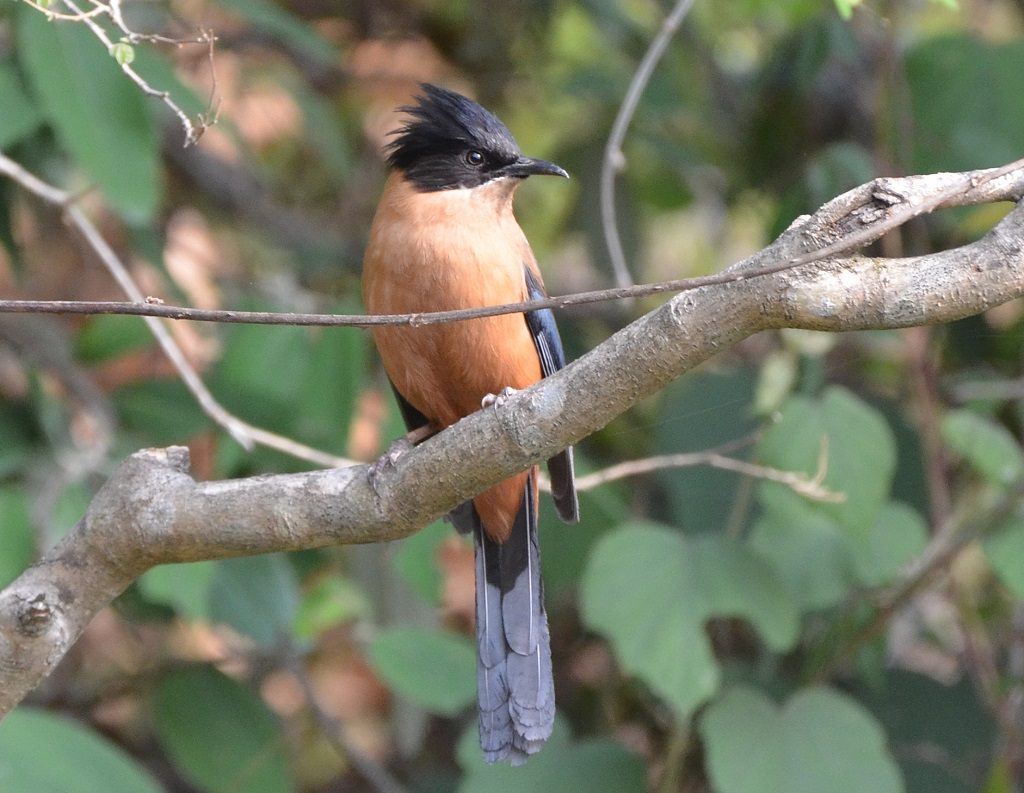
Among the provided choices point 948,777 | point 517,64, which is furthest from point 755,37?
point 948,777

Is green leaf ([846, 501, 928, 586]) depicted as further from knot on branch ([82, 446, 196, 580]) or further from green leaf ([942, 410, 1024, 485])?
knot on branch ([82, 446, 196, 580])

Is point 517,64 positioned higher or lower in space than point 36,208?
higher

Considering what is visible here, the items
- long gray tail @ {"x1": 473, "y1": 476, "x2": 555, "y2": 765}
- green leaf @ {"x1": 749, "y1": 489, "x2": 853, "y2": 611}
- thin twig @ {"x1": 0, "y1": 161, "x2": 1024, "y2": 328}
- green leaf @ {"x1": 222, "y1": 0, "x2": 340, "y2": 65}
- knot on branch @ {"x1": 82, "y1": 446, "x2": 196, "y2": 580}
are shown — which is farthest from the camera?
green leaf @ {"x1": 222, "y1": 0, "x2": 340, "y2": 65}

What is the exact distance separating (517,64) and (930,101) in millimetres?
2019

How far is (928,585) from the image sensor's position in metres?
4.24

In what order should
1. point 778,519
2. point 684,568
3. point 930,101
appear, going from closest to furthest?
point 684,568 < point 778,519 < point 930,101

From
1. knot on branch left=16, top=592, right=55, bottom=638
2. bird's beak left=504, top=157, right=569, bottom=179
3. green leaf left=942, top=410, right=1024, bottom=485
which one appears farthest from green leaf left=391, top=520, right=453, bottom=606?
knot on branch left=16, top=592, right=55, bottom=638

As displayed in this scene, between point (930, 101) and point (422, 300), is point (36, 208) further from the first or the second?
point (930, 101)

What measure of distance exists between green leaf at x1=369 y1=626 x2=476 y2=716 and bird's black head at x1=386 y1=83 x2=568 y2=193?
1454 mm

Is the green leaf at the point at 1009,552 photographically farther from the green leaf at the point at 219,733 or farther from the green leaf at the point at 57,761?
the green leaf at the point at 57,761

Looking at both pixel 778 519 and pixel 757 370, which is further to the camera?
pixel 757 370

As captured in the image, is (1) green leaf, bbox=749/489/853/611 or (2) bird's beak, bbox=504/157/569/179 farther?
(1) green leaf, bbox=749/489/853/611

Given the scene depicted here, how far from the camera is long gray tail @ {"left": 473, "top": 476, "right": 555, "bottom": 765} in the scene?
10.7ft

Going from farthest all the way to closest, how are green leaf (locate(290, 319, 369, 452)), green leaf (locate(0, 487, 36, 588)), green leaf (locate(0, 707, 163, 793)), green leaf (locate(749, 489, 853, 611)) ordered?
green leaf (locate(290, 319, 369, 452))
green leaf (locate(749, 489, 853, 611))
green leaf (locate(0, 487, 36, 588))
green leaf (locate(0, 707, 163, 793))
